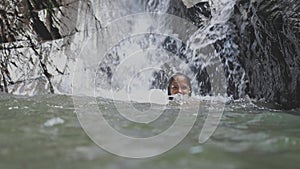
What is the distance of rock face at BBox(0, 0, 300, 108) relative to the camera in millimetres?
6934

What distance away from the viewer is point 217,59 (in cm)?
696

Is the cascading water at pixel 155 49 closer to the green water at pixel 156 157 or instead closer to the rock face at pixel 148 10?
the rock face at pixel 148 10

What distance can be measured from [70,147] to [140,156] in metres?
0.51

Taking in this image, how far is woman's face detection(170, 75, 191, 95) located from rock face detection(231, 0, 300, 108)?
1.09 meters

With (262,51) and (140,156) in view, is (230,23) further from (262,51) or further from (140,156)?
(140,156)

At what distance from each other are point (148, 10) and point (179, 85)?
5.36 feet

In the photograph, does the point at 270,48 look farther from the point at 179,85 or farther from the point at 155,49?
the point at 155,49

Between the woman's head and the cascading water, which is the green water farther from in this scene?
the cascading water

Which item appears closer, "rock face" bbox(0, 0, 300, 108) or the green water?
the green water

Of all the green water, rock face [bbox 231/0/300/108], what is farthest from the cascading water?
the green water

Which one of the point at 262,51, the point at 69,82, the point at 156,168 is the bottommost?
the point at 156,168

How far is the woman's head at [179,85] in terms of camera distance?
21.2 feet

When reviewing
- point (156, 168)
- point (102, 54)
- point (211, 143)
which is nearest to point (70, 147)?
point (156, 168)

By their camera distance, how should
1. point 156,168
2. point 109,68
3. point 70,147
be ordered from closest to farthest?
point 156,168, point 70,147, point 109,68
